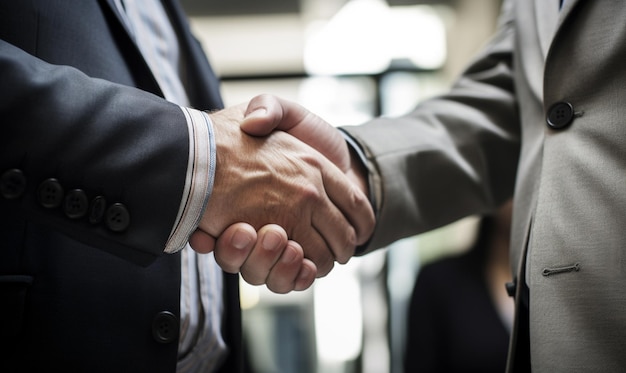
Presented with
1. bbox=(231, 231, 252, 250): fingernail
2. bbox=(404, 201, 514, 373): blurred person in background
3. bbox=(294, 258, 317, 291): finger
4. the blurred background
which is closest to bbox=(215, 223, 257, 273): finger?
bbox=(231, 231, 252, 250): fingernail

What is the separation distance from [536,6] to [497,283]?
1482 millimetres

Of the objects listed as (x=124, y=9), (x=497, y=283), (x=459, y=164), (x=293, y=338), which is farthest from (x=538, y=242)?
(x=293, y=338)

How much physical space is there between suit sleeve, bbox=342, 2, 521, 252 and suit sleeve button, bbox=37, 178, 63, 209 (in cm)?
54

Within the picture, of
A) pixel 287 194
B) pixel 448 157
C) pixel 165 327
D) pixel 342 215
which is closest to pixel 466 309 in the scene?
pixel 448 157

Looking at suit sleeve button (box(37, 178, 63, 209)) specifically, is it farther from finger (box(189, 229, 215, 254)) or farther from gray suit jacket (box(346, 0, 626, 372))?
gray suit jacket (box(346, 0, 626, 372))

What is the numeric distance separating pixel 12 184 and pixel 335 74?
429 centimetres

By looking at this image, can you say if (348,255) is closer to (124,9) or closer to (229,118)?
(229,118)

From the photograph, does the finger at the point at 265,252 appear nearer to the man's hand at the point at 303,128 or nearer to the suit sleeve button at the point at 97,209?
the man's hand at the point at 303,128

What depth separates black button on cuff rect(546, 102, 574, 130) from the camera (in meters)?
0.93

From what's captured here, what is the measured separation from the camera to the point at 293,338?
4.84 metres

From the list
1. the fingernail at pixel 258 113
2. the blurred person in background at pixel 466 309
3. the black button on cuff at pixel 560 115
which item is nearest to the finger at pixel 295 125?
the fingernail at pixel 258 113

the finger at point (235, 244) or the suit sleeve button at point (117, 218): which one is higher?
the suit sleeve button at point (117, 218)

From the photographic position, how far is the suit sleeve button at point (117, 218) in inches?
32.9

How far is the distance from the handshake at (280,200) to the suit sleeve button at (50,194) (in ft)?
0.68
